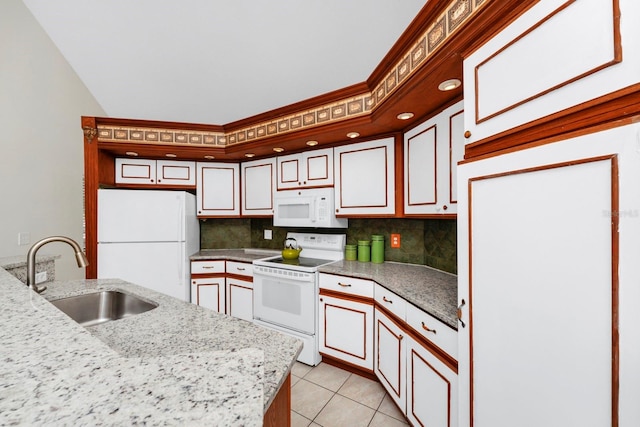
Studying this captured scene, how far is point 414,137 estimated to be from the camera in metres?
1.99

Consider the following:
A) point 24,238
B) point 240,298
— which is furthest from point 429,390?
point 24,238

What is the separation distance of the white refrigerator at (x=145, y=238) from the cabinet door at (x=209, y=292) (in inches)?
3.5

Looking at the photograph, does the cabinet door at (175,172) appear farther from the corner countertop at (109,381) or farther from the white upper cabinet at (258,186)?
the corner countertop at (109,381)

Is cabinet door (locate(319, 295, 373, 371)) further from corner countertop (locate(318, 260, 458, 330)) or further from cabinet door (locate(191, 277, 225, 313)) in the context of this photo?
cabinet door (locate(191, 277, 225, 313))

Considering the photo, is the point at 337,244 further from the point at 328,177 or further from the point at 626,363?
the point at 626,363

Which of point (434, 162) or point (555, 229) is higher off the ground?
point (434, 162)

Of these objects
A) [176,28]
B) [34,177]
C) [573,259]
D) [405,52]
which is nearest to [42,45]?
[34,177]

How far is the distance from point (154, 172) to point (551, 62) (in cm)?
349

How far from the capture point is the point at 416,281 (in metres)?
1.79

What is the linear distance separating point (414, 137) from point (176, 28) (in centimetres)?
172

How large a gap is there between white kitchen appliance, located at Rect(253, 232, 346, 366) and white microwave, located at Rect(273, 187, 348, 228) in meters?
0.25

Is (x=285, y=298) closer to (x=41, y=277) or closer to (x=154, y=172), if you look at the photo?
(x=41, y=277)

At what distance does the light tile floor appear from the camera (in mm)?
1644

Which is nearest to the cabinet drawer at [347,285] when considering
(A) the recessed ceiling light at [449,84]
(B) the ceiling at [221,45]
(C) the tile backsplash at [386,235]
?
(C) the tile backsplash at [386,235]
